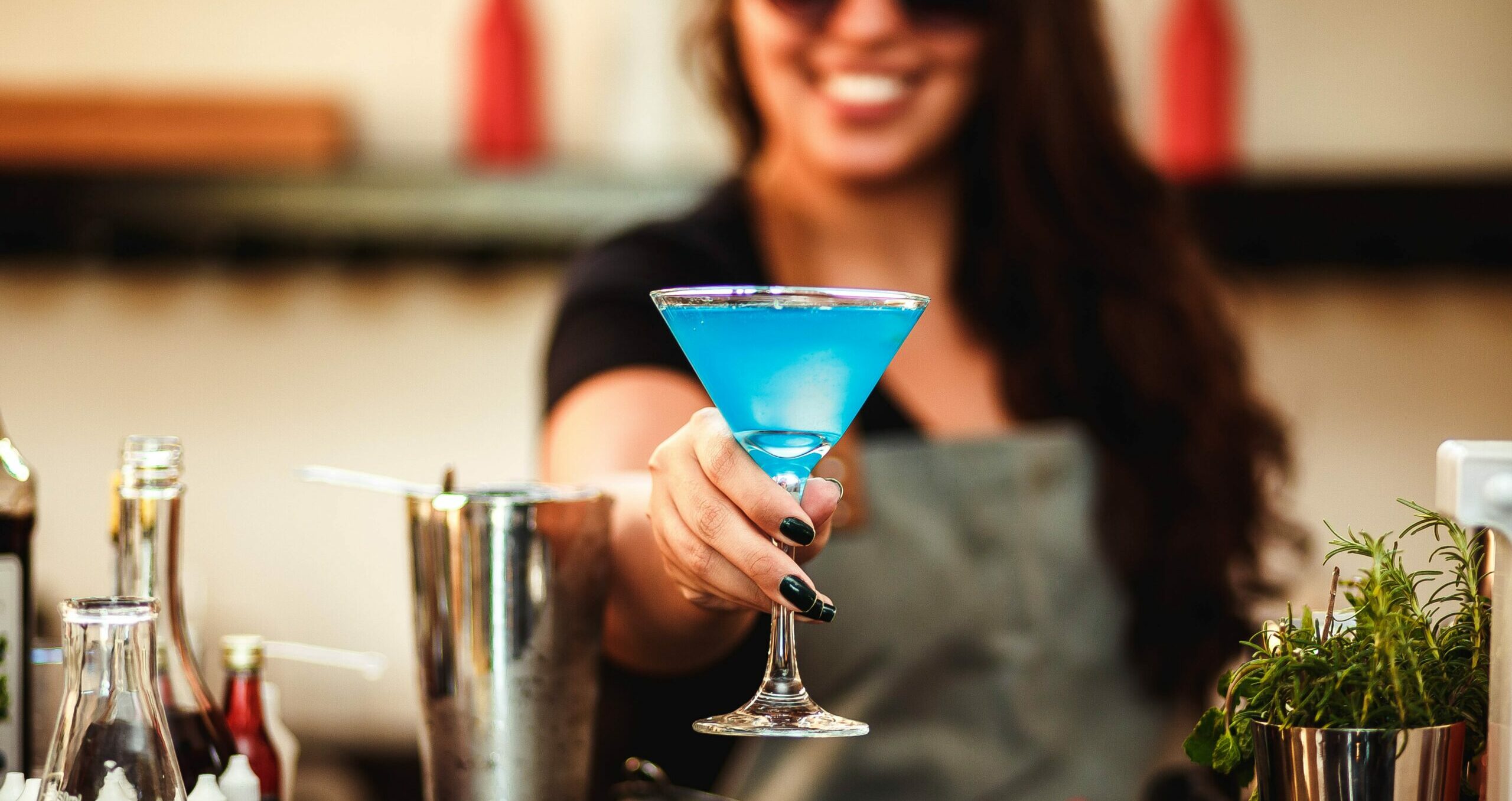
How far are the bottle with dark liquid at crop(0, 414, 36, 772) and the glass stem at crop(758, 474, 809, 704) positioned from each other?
0.47 metres

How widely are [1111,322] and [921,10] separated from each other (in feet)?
1.77

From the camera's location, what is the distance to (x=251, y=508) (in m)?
3.21

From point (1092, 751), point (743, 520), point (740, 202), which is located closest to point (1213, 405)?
point (1092, 751)

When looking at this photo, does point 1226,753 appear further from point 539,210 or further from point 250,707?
point 539,210

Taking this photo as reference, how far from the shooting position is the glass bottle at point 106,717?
713mm

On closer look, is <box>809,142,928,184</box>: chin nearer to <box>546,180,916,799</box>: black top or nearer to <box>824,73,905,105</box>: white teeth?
<box>824,73,905,105</box>: white teeth

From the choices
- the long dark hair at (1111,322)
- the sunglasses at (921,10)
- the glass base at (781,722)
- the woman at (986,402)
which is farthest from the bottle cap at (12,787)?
the long dark hair at (1111,322)

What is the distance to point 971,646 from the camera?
6.38ft

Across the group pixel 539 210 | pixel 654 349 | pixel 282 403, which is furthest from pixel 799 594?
pixel 282 403

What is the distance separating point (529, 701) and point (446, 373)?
237 centimetres

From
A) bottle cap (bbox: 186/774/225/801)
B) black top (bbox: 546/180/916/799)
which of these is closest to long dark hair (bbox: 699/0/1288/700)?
black top (bbox: 546/180/916/799)

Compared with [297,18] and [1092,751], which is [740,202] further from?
[297,18]

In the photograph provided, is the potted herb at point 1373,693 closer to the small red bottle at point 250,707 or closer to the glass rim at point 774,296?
the glass rim at point 774,296

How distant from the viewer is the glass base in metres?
0.78
